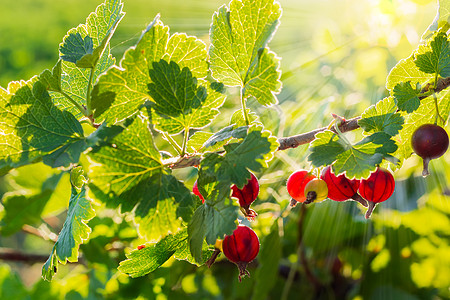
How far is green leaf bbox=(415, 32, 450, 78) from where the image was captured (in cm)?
58

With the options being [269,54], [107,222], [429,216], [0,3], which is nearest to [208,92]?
[269,54]

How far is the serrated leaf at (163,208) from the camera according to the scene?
0.51m

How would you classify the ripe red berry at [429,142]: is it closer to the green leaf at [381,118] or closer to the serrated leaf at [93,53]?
the green leaf at [381,118]

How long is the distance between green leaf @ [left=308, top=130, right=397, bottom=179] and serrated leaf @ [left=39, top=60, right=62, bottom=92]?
0.35 metres

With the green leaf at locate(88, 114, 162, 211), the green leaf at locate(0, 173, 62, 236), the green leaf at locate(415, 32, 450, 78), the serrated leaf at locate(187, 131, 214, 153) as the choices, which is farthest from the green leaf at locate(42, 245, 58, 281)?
the green leaf at locate(0, 173, 62, 236)

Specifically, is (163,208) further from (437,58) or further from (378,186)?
(437,58)

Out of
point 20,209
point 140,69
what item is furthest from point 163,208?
point 20,209

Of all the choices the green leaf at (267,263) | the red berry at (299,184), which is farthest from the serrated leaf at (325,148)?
the green leaf at (267,263)

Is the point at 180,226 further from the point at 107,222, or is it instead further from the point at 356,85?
the point at 356,85

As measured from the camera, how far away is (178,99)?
541 millimetres

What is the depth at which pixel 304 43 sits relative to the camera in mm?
2754

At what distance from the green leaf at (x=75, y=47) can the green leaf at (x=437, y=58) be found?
46 cm

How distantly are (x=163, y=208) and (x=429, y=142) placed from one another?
0.39 m

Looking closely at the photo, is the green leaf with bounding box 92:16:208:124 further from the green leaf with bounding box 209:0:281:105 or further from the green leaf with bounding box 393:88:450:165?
the green leaf with bounding box 393:88:450:165
